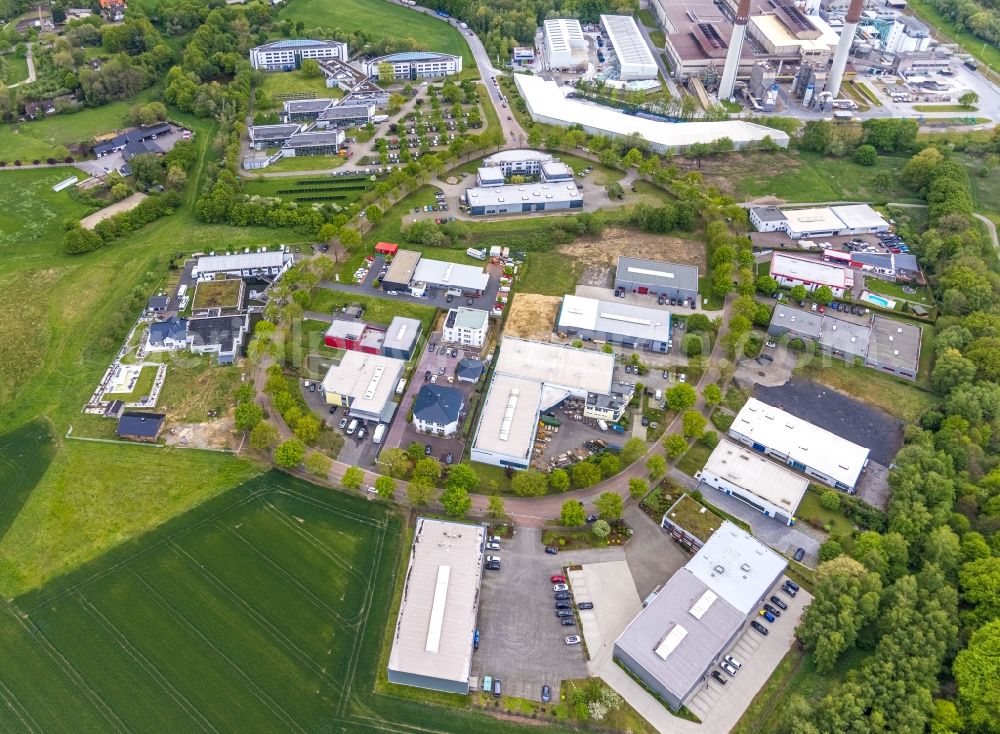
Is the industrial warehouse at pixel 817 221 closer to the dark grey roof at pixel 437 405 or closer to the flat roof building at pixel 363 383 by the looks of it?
the dark grey roof at pixel 437 405

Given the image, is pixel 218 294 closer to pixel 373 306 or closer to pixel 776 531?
pixel 373 306

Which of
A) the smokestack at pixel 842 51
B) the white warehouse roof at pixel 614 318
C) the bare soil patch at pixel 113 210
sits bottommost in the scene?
the bare soil patch at pixel 113 210

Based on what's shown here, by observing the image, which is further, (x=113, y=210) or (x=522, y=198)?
(x=522, y=198)

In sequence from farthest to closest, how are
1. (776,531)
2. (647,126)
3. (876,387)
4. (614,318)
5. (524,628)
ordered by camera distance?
1. (647,126)
2. (614,318)
3. (876,387)
4. (776,531)
5. (524,628)

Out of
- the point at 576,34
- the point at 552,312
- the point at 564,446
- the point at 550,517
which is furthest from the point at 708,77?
the point at 550,517

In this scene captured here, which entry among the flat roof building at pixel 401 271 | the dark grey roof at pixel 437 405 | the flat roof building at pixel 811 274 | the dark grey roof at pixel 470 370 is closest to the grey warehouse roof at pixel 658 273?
the flat roof building at pixel 811 274

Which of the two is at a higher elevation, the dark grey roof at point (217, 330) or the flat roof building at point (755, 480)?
the dark grey roof at point (217, 330)

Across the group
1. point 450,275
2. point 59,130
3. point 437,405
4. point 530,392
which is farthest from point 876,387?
point 59,130

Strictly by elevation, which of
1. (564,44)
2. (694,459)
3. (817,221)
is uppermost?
(564,44)
